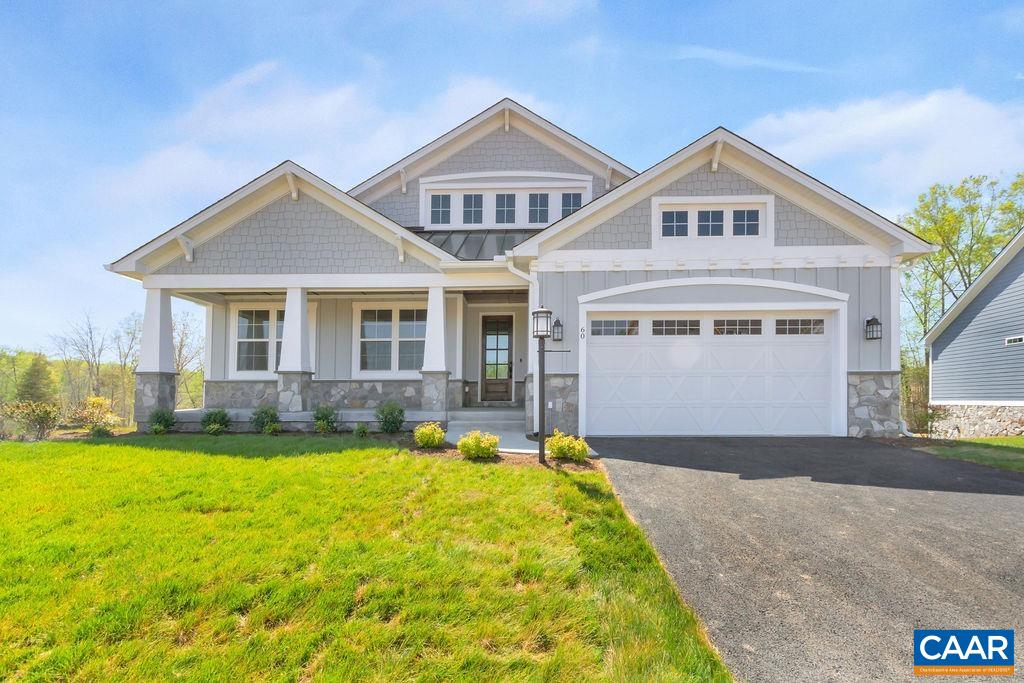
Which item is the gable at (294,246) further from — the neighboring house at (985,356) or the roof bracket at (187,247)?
the neighboring house at (985,356)

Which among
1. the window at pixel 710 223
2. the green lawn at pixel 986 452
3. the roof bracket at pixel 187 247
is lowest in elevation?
the green lawn at pixel 986 452

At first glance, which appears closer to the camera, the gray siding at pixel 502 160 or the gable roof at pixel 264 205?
the gable roof at pixel 264 205

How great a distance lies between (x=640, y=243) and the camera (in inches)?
344

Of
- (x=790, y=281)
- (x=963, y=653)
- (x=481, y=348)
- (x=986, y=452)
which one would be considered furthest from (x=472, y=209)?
(x=986, y=452)

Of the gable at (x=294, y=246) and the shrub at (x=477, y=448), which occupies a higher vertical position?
the gable at (x=294, y=246)

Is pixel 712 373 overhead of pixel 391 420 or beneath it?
overhead

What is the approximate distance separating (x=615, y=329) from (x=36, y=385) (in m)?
21.6

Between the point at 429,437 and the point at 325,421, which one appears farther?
the point at 325,421

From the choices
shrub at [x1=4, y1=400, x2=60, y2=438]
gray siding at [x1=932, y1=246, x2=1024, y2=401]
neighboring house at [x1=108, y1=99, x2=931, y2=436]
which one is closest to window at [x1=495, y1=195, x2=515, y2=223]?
neighboring house at [x1=108, y1=99, x2=931, y2=436]

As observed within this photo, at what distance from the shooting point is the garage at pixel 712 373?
8734mm

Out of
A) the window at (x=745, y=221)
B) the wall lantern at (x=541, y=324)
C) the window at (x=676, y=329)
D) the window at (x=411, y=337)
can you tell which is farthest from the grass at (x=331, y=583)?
the window at (x=745, y=221)

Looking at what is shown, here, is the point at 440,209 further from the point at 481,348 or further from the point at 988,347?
the point at 988,347

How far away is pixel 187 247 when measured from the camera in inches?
373

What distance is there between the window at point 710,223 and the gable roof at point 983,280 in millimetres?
10752
